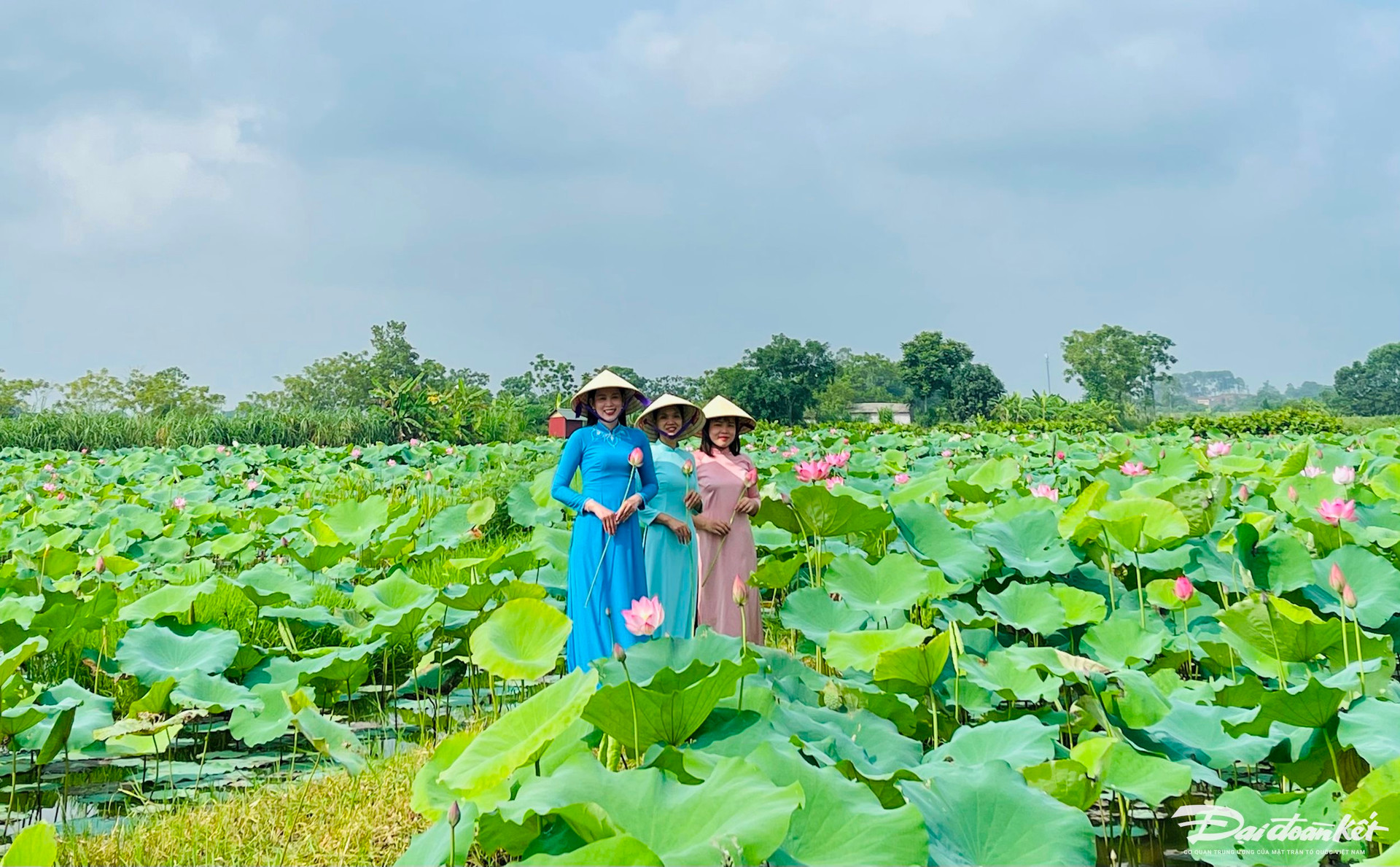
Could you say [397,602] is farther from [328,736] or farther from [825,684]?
[825,684]

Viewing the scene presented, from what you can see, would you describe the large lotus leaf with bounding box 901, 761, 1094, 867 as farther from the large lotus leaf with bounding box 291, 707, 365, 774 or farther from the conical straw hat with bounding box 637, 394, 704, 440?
the conical straw hat with bounding box 637, 394, 704, 440

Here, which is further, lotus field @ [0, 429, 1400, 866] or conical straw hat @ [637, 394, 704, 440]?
conical straw hat @ [637, 394, 704, 440]

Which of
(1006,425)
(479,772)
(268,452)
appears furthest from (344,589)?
(1006,425)

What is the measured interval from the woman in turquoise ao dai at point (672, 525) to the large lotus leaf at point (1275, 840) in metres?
1.95

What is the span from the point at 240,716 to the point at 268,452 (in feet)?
29.8

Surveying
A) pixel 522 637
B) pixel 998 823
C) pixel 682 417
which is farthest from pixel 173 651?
pixel 998 823

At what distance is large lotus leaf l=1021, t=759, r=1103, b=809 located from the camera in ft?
4.83

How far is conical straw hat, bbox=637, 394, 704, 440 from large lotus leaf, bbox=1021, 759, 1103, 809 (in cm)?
204

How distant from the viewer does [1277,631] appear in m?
2.01

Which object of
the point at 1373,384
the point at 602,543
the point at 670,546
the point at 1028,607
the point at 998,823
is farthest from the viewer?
the point at 1373,384

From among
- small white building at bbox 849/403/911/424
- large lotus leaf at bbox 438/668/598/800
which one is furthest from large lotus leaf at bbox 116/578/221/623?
small white building at bbox 849/403/911/424

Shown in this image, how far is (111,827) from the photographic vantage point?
2.02 m

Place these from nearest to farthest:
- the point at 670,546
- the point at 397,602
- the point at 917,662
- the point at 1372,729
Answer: the point at 1372,729, the point at 917,662, the point at 397,602, the point at 670,546

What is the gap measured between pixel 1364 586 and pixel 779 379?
5414 centimetres
